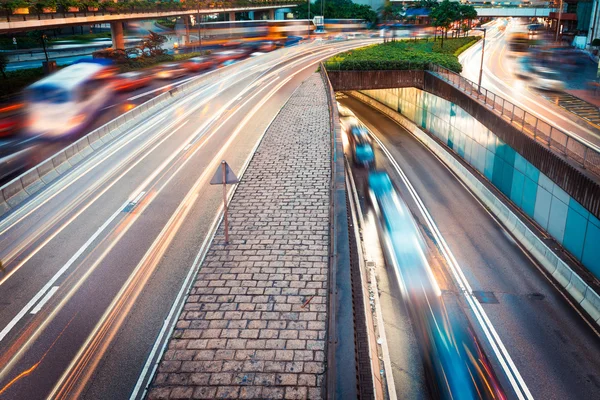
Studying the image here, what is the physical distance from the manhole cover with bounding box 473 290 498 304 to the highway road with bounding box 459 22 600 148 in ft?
37.3

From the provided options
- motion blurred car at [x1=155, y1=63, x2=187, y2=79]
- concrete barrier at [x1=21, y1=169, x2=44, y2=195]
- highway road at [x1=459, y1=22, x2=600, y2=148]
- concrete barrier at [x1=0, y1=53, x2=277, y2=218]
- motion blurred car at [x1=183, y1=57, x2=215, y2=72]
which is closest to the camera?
Result: concrete barrier at [x1=0, y1=53, x2=277, y2=218]

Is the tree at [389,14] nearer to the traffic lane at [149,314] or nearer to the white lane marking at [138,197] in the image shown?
the traffic lane at [149,314]

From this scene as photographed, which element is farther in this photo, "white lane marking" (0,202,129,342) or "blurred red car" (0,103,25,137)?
"blurred red car" (0,103,25,137)

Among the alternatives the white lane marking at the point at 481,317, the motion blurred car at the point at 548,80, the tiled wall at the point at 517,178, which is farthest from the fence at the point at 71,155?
the motion blurred car at the point at 548,80

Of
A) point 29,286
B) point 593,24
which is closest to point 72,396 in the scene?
point 29,286

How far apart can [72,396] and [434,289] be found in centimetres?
1371

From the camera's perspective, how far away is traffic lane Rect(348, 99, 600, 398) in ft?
48.8

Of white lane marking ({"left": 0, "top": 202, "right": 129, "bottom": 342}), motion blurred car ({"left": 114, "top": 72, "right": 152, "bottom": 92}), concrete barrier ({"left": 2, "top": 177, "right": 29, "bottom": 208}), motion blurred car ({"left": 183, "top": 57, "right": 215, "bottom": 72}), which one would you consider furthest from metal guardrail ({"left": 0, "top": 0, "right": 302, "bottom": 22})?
white lane marking ({"left": 0, "top": 202, "right": 129, "bottom": 342})

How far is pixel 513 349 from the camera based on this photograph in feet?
52.7

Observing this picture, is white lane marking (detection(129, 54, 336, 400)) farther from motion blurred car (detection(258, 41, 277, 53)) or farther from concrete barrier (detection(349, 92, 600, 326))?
motion blurred car (detection(258, 41, 277, 53))

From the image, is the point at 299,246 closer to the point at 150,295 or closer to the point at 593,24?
the point at 150,295

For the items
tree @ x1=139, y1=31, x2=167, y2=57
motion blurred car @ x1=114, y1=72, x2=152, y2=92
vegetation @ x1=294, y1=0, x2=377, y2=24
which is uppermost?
vegetation @ x1=294, y1=0, x2=377, y2=24

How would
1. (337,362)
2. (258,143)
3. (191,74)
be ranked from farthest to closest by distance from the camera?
(191,74) → (258,143) → (337,362)

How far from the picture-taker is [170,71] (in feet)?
184
